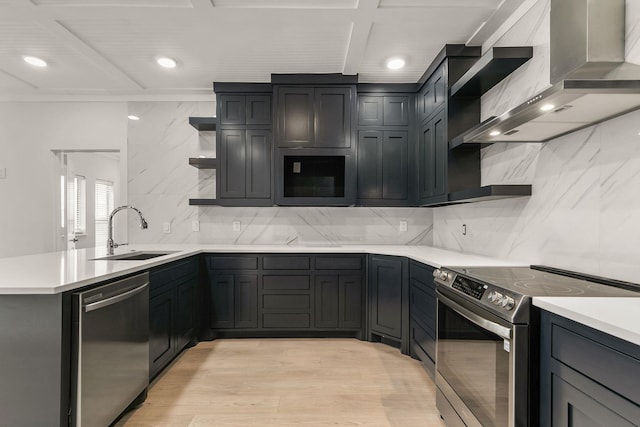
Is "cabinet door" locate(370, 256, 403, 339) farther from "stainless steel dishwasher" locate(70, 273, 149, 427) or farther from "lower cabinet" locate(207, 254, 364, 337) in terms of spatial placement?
"stainless steel dishwasher" locate(70, 273, 149, 427)

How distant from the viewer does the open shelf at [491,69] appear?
212 cm

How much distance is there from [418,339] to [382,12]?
8.13 feet

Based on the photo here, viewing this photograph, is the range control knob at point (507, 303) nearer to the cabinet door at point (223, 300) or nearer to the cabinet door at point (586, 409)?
the cabinet door at point (586, 409)

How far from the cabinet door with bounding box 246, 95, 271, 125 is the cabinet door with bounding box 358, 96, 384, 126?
97cm

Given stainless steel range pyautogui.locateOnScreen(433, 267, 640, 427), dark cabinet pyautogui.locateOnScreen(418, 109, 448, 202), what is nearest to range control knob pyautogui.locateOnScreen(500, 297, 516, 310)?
stainless steel range pyautogui.locateOnScreen(433, 267, 640, 427)

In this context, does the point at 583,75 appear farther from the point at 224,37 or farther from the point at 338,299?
the point at 338,299

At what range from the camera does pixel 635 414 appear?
87 centimetres

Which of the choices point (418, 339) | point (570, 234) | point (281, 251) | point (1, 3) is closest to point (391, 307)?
point (418, 339)

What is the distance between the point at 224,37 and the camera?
268 cm

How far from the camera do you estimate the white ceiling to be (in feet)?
7.52

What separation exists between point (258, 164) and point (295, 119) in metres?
0.61

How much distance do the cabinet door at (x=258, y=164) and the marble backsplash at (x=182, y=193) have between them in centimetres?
39

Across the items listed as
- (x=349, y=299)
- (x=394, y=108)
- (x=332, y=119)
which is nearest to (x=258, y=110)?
(x=332, y=119)

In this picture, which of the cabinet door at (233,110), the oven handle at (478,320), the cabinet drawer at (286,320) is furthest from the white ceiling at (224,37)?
the cabinet drawer at (286,320)
